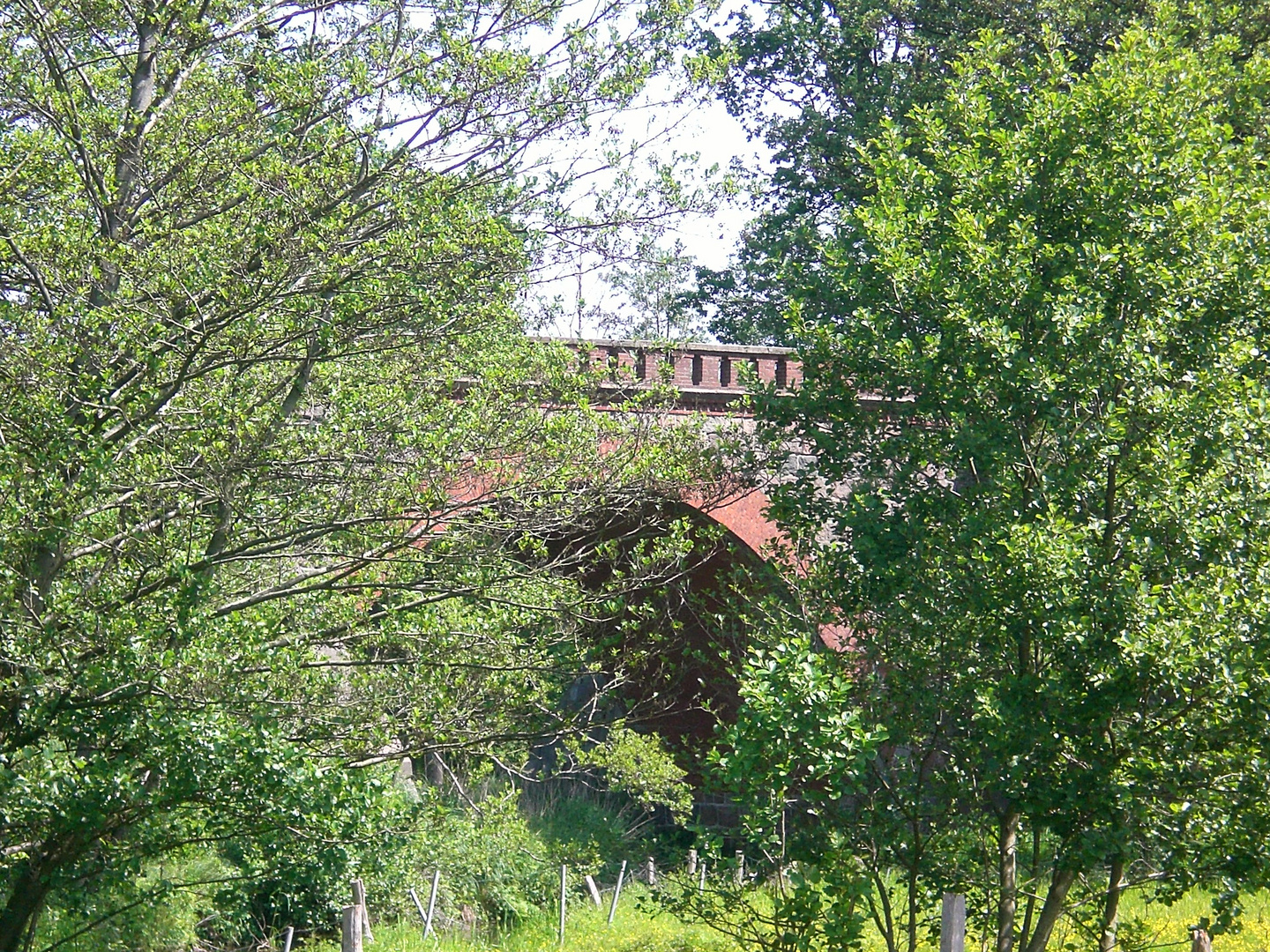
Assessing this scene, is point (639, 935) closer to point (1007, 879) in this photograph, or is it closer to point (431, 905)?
point (431, 905)

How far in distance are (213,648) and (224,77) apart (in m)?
3.13

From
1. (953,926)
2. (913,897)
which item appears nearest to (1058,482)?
(953,926)

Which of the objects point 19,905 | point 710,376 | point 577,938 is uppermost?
point 710,376

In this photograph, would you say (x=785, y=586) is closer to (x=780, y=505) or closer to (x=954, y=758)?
(x=780, y=505)

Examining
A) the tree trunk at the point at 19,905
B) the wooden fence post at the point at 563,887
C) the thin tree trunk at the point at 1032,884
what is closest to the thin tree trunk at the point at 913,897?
the thin tree trunk at the point at 1032,884

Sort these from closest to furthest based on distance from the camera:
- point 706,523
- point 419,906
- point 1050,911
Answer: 1. point 1050,911
2. point 706,523
3. point 419,906

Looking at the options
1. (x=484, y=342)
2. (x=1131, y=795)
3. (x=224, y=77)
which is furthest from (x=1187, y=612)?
(x=224, y=77)

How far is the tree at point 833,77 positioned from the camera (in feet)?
44.3

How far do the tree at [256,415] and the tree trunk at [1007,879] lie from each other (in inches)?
96.9

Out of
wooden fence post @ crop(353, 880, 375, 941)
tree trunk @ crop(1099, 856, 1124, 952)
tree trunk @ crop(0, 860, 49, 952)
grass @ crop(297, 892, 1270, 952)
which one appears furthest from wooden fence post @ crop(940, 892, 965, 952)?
wooden fence post @ crop(353, 880, 375, 941)

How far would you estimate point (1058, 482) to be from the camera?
20.1ft

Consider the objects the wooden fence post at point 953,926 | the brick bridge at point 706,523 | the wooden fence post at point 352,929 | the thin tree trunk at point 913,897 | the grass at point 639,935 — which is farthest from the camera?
the grass at point 639,935

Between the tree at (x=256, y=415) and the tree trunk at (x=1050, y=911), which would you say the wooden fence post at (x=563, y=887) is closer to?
the tree at (x=256, y=415)

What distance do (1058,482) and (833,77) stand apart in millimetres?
11640
